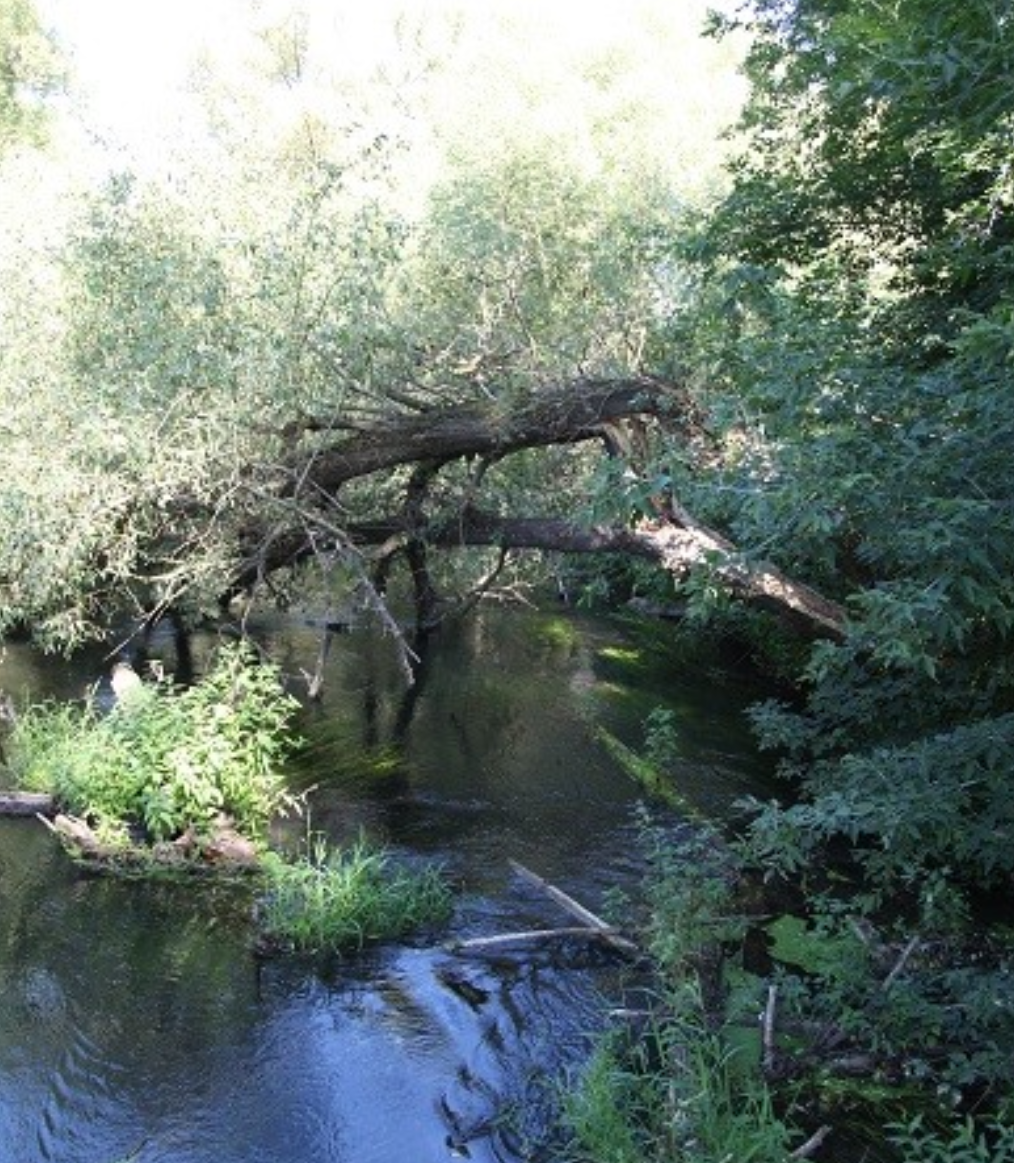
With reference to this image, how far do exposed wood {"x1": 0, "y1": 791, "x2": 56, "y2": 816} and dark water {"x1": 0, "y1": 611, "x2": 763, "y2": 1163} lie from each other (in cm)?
16

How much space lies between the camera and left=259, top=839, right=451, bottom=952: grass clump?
26.5ft

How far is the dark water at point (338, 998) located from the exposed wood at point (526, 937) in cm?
10

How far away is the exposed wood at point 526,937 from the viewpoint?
7.81 metres

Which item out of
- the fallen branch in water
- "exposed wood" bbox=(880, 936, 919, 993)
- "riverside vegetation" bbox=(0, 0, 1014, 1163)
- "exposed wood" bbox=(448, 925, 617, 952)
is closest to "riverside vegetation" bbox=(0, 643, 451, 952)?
"exposed wood" bbox=(448, 925, 617, 952)

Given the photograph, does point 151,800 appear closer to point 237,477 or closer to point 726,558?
point 237,477

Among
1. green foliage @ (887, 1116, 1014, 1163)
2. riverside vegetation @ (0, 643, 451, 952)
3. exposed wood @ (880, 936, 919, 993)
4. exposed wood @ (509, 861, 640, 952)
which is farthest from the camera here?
riverside vegetation @ (0, 643, 451, 952)

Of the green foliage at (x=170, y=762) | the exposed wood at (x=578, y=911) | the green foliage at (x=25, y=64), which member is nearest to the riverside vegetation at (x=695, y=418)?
the exposed wood at (x=578, y=911)

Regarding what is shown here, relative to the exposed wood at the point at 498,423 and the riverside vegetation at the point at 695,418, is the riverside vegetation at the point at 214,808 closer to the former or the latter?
the riverside vegetation at the point at 695,418

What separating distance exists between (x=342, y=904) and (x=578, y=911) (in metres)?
1.69

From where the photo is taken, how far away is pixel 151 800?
372 inches

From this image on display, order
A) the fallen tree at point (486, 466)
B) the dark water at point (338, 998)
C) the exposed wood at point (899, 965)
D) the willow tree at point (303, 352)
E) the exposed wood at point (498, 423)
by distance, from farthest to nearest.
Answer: the exposed wood at point (498, 423)
the fallen tree at point (486, 466)
the willow tree at point (303, 352)
the dark water at point (338, 998)
the exposed wood at point (899, 965)

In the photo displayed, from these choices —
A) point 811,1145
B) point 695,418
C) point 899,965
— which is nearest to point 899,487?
point 899,965

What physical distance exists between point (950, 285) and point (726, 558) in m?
5.00

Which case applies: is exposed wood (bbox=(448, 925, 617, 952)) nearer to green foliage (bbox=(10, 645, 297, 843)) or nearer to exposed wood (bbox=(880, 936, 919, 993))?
exposed wood (bbox=(880, 936, 919, 993))
